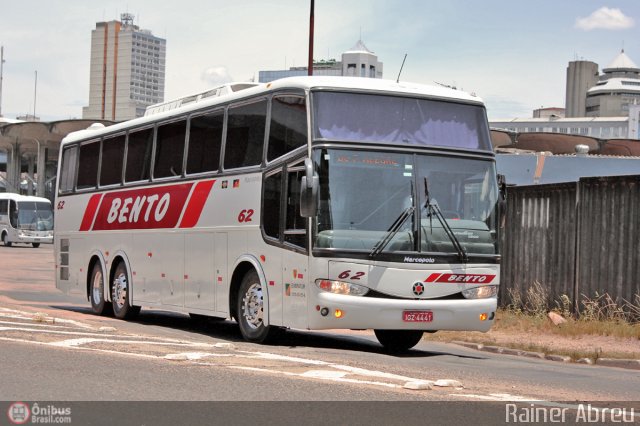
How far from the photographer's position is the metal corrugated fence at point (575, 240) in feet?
58.9

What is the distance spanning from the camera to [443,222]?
Result: 1366 cm

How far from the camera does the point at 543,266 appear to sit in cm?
2000

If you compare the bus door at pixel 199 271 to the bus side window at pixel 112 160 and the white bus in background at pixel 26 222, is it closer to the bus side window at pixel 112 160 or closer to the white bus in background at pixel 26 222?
the bus side window at pixel 112 160

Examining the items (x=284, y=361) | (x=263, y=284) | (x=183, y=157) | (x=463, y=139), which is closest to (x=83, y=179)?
(x=183, y=157)

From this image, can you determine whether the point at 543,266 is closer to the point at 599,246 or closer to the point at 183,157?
the point at 599,246

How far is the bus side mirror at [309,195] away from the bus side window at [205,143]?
3.44 m

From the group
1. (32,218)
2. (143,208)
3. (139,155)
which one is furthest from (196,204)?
(32,218)

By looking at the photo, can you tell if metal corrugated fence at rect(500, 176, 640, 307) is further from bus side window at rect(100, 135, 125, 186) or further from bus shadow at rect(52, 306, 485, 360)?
bus side window at rect(100, 135, 125, 186)

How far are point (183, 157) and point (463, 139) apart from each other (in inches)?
203

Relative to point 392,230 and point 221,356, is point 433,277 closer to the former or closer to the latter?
point 392,230

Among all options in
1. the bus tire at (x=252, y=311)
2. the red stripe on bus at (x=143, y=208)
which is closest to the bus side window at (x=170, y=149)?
the red stripe on bus at (x=143, y=208)

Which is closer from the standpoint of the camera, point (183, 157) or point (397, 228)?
point (397, 228)

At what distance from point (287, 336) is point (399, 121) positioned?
4777mm

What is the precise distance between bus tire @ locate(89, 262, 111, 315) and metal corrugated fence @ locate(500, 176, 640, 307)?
25.8 feet
